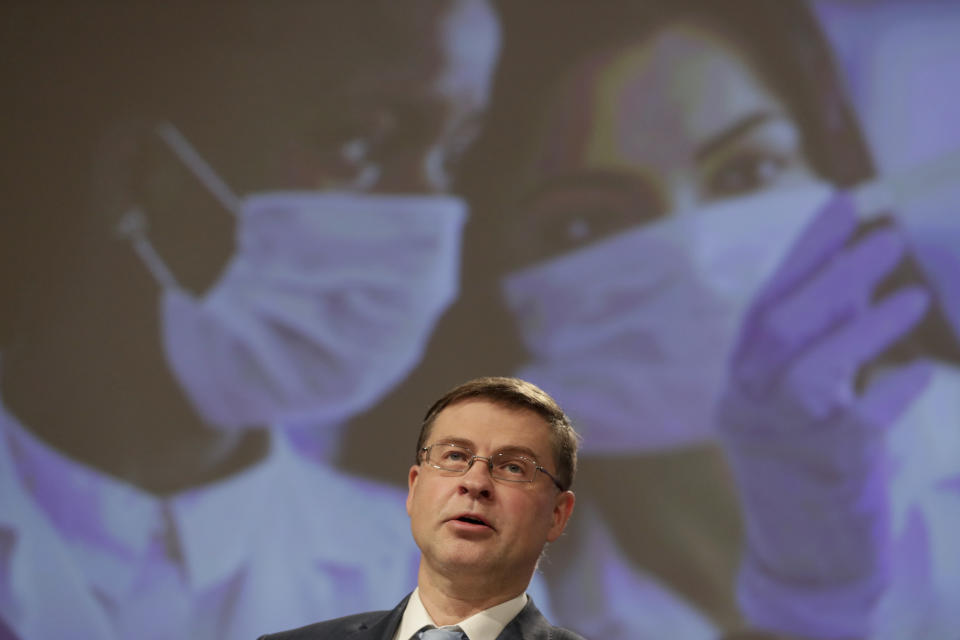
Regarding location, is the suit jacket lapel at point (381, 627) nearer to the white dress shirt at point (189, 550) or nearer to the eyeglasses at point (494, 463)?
the eyeglasses at point (494, 463)

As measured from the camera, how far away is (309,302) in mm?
4324

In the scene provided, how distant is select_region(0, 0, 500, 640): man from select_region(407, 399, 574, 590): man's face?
2316mm

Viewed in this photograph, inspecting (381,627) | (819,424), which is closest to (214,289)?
(819,424)

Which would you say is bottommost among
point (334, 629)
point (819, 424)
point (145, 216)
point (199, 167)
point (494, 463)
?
point (334, 629)

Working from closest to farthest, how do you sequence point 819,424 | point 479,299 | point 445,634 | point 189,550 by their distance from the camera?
point 445,634, point 189,550, point 819,424, point 479,299

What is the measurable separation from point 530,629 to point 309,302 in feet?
8.88

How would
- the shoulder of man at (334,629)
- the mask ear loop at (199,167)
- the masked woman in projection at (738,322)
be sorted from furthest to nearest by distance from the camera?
the mask ear loop at (199,167), the masked woman in projection at (738,322), the shoulder of man at (334,629)

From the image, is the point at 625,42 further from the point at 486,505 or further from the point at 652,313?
the point at 486,505

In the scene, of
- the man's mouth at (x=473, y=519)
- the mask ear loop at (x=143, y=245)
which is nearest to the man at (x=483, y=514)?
the man's mouth at (x=473, y=519)

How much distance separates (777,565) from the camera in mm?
4137

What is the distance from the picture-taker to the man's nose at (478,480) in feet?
5.97

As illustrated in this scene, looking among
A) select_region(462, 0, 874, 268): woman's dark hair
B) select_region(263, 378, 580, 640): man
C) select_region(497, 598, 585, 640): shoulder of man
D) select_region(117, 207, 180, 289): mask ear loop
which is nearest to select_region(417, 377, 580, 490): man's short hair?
select_region(263, 378, 580, 640): man

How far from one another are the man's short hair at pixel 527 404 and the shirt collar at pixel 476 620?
244mm

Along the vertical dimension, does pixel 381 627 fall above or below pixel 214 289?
below
